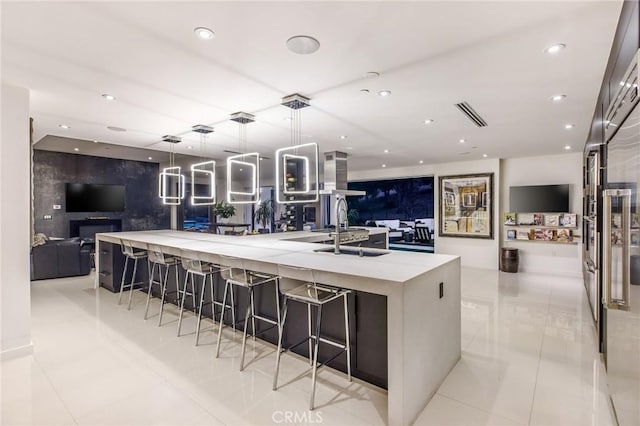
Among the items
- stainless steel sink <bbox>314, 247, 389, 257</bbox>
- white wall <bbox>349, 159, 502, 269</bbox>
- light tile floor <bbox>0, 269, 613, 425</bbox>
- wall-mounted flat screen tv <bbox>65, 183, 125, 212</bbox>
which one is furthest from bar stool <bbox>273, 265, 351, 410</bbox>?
wall-mounted flat screen tv <bbox>65, 183, 125, 212</bbox>

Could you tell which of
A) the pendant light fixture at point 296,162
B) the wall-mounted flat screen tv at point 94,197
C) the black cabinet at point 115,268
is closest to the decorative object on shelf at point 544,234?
the pendant light fixture at point 296,162

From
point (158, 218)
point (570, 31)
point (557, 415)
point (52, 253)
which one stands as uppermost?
point (570, 31)

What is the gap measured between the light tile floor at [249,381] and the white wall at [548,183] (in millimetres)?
3288

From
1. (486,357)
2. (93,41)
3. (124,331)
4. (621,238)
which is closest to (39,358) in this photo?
(124,331)

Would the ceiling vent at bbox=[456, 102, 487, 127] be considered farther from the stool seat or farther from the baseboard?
the baseboard

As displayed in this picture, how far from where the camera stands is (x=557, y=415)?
222cm

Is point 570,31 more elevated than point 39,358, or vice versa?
point 570,31

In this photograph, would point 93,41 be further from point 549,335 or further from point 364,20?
point 549,335

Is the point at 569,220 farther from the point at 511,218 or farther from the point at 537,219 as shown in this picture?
the point at 511,218

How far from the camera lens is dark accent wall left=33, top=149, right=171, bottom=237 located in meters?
7.92

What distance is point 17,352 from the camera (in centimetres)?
305

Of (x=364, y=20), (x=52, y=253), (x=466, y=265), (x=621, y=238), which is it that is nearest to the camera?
(x=621, y=238)

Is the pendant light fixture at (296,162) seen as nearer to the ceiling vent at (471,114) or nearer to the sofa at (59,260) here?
the ceiling vent at (471,114)

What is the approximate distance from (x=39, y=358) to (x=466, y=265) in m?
8.02
